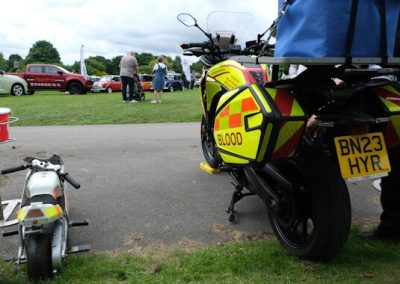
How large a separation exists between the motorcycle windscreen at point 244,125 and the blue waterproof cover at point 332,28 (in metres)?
0.29

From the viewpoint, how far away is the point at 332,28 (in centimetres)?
194

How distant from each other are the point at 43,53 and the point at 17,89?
7025 cm

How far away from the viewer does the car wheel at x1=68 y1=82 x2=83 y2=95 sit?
2319 cm

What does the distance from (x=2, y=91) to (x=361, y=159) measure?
65.5 feet

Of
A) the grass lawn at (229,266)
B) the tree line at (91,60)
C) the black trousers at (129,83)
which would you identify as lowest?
the grass lawn at (229,266)

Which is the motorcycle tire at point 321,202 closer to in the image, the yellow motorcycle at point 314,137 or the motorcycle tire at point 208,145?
the yellow motorcycle at point 314,137

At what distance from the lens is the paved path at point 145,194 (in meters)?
3.21

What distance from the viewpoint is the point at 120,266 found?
2682 mm

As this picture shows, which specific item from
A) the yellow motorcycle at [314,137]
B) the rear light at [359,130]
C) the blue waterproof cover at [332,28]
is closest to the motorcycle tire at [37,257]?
the yellow motorcycle at [314,137]

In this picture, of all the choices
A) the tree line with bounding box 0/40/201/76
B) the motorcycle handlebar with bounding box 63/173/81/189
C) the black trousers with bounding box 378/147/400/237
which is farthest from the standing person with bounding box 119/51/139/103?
the tree line with bounding box 0/40/201/76

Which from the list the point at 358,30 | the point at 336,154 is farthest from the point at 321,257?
the point at 358,30

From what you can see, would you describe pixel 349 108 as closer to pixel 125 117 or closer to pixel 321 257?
pixel 321 257

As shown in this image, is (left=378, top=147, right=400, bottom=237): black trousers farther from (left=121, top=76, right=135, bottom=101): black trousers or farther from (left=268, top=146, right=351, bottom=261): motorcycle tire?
(left=121, top=76, right=135, bottom=101): black trousers

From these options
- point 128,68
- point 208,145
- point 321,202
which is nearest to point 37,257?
point 321,202
